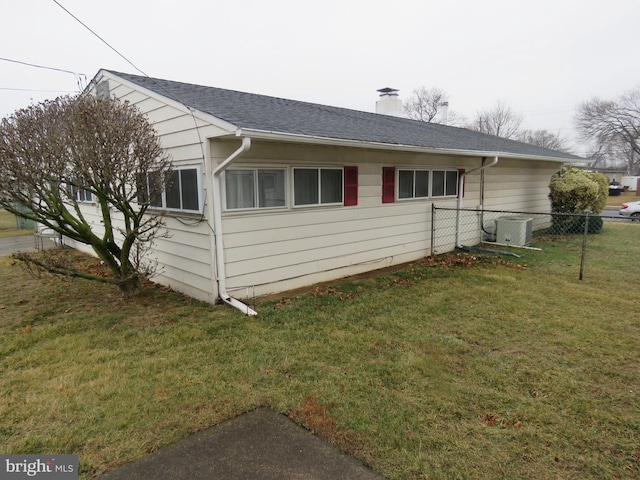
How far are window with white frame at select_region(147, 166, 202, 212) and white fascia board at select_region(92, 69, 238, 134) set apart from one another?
2.41ft

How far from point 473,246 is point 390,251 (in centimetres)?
309

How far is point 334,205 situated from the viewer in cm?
646

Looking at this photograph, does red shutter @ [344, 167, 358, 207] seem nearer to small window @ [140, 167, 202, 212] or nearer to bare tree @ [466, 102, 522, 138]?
small window @ [140, 167, 202, 212]

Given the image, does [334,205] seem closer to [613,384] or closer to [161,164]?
[161,164]

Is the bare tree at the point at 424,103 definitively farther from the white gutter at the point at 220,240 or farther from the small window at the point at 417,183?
the white gutter at the point at 220,240

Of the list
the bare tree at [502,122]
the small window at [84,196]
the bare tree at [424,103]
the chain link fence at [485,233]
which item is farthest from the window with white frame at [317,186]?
the bare tree at [502,122]

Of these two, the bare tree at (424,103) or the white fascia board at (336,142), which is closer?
the white fascia board at (336,142)

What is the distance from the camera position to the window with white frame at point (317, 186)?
5.92m

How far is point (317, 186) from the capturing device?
6.16 m

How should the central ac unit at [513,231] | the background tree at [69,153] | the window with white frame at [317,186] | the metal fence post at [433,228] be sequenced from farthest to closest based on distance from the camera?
the central ac unit at [513,231] < the metal fence post at [433,228] < the window with white frame at [317,186] < the background tree at [69,153]

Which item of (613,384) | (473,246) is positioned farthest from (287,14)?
(613,384)

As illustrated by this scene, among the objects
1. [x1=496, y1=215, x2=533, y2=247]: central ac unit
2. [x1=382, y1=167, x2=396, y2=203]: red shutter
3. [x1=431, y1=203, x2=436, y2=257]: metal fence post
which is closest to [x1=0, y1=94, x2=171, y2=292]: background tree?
[x1=382, y1=167, x2=396, y2=203]: red shutter

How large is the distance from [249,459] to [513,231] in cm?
916

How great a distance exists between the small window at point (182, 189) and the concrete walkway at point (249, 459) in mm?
3374
